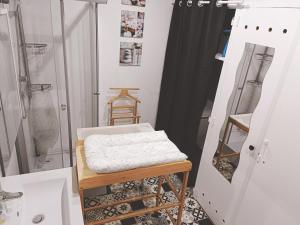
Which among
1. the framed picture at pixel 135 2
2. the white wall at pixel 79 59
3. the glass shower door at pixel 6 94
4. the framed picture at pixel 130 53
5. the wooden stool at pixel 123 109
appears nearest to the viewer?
the glass shower door at pixel 6 94

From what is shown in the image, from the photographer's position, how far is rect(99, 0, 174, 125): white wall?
2.59 meters

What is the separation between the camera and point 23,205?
128 cm

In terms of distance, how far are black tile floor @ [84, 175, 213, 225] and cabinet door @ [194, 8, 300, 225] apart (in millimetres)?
174

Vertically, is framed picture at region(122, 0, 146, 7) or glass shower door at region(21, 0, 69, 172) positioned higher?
framed picture at region(122, 0, 146, 7)

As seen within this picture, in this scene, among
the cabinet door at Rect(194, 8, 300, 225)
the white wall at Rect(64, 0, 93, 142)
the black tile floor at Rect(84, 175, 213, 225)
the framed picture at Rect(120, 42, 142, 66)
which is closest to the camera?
the cabinet door at Rect(194, 8, 300, 225)

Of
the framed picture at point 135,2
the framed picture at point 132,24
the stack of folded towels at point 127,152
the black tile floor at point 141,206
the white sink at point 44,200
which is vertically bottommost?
the black tile floor at point 141,206

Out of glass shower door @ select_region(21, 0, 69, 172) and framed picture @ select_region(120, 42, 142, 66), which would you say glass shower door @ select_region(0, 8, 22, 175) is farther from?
framed picture @ select_region(120, 42, 142, 66)

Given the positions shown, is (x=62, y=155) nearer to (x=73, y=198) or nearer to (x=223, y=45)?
(x=73, y=198)

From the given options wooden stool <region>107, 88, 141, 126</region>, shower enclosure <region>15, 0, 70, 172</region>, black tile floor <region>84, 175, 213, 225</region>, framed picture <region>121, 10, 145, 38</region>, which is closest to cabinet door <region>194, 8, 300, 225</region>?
black tile floor <region>84, 175, 213, 225</region>

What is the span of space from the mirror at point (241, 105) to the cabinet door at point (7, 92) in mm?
1754

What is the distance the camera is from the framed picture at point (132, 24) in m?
2.62

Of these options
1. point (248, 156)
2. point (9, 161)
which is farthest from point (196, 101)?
point (9, 161)

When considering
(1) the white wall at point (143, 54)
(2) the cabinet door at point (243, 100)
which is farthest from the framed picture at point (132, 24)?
(2) the cabinet door at point (243, 100)

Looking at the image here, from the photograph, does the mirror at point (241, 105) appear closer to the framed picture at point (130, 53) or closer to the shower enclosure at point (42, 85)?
the framed picture at point (130, 53)
